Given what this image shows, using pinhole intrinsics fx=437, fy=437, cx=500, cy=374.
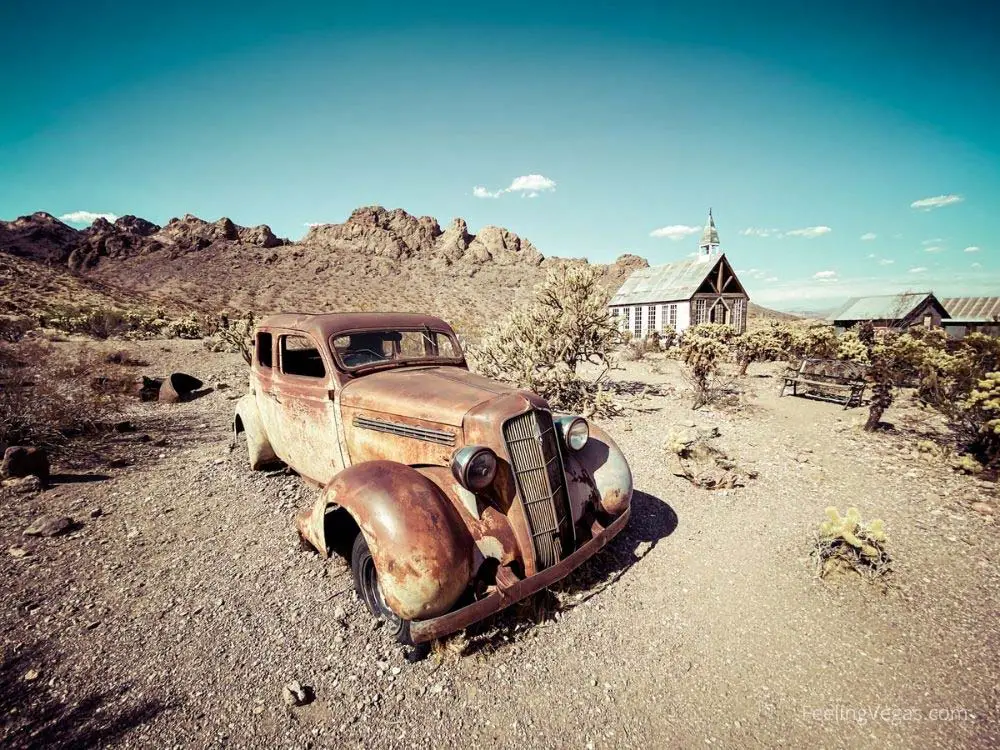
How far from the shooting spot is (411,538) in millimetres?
2627

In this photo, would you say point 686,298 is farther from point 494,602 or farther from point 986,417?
point 494,602

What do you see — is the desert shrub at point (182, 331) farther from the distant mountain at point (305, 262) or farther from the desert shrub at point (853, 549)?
the desert shrub at point (853, 549)

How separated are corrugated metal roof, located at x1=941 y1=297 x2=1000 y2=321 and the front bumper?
3438 centimetres

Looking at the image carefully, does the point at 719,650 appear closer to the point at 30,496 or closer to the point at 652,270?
the point at 30,496

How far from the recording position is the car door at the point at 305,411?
13.5 feet

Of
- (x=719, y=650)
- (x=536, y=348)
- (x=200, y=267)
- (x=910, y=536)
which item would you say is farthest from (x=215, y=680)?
(x=200, y=267)

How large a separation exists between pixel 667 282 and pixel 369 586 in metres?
28.3

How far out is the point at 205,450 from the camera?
677 centimetres

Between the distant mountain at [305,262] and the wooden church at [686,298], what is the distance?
42.2ft

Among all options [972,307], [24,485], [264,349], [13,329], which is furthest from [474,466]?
[972,307]

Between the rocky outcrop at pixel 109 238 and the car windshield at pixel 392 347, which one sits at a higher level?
the rocky outcrop at pixel 109 238

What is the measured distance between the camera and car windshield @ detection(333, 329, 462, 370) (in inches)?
169

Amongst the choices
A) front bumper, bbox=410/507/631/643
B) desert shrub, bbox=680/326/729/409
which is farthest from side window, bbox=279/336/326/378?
desert shrub, bbox=680/326/729/409

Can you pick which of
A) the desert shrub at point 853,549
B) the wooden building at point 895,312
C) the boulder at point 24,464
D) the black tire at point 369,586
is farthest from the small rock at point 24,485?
the wooden building at point 895,312
